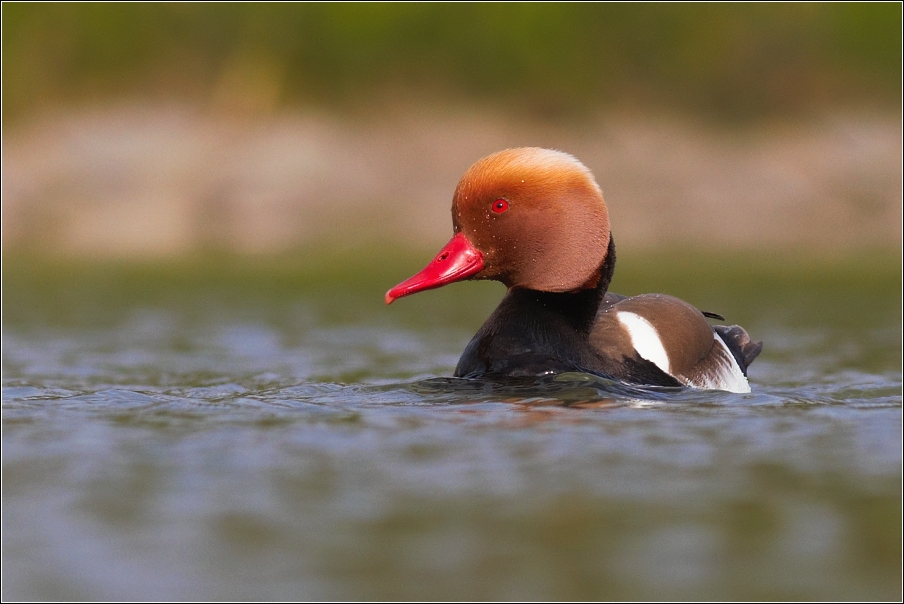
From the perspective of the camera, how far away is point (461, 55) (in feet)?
64.0

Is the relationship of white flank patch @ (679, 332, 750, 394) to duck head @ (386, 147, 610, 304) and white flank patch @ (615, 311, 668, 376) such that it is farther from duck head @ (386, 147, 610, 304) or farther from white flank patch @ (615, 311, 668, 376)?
duck head @ (386, 147, 610, 304)

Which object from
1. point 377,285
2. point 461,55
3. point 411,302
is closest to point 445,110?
point 461,55

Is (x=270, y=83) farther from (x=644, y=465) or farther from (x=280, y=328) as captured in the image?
(x=644, y=465)

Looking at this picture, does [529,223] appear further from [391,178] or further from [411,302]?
[391,178]

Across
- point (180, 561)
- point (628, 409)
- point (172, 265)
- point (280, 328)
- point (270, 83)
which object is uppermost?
point (270, 83)

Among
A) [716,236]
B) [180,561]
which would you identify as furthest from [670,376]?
[716,236]

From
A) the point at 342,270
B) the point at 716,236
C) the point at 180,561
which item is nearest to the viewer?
the point at 180,561

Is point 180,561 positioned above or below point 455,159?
below

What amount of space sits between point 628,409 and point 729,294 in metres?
7.58

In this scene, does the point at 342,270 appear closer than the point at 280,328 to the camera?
No

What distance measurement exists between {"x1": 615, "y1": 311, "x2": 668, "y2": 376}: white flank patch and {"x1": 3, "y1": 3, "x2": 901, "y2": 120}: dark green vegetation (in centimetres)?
1314

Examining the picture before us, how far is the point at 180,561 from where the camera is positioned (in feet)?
11.6

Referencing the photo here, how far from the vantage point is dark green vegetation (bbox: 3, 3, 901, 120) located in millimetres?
19469

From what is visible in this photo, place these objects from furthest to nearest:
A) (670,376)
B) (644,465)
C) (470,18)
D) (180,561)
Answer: (470,18) < (670,376) < (644,465) < (180,561)
